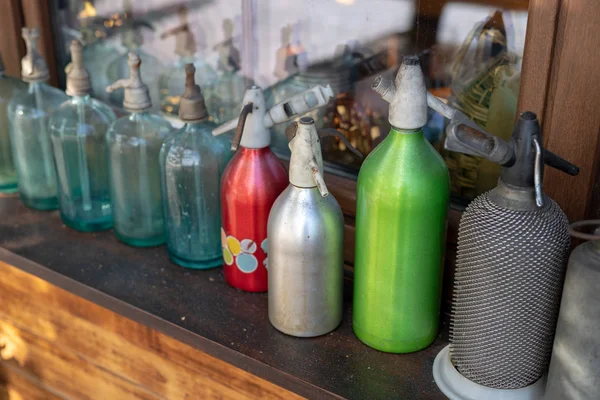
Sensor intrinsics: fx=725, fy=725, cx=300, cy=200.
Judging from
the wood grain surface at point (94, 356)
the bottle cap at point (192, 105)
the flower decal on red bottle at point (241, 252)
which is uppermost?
the bottle cap at point (192, 105)

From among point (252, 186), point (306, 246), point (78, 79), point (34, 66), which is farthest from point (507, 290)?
point (34, 66)

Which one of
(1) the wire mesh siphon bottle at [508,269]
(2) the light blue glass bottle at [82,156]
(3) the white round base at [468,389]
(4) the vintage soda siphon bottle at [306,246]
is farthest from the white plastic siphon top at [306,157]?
(2) the light blue glass bottle at [82,156]

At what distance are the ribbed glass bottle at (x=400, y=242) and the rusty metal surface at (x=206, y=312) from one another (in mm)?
41

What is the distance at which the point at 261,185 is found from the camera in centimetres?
91

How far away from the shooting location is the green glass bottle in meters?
0.76

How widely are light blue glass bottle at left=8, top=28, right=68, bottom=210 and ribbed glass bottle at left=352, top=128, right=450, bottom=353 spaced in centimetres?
61

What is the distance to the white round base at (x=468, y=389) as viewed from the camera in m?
0.78

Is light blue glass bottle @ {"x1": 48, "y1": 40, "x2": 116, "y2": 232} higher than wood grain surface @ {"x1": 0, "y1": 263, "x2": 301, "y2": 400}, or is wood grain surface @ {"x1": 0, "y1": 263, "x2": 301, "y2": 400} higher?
light blue glass bottle @ {"x1": 48, "y1": 40, "x2": 116, "y2": 232}

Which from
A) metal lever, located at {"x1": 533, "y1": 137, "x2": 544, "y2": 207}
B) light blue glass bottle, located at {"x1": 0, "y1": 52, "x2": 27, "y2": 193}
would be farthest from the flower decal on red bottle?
light blue glass bottle, located at {"x1": 0, "y1": 52, "x2": 27, "y2": 193}

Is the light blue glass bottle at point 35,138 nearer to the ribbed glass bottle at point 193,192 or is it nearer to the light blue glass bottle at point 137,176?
the light blue glass bottle at point 137,176

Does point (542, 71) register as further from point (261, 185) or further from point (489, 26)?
point (261, 185)

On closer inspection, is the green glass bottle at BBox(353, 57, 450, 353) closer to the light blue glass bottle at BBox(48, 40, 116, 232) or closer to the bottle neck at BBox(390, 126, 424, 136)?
the bottle neck at BBox(390, 126, 424, 136)

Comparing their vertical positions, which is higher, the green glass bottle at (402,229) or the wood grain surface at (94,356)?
the green glass bottle at (402,229)

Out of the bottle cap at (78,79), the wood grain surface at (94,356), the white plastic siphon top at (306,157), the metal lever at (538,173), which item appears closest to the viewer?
the metal lever at (538,173)
